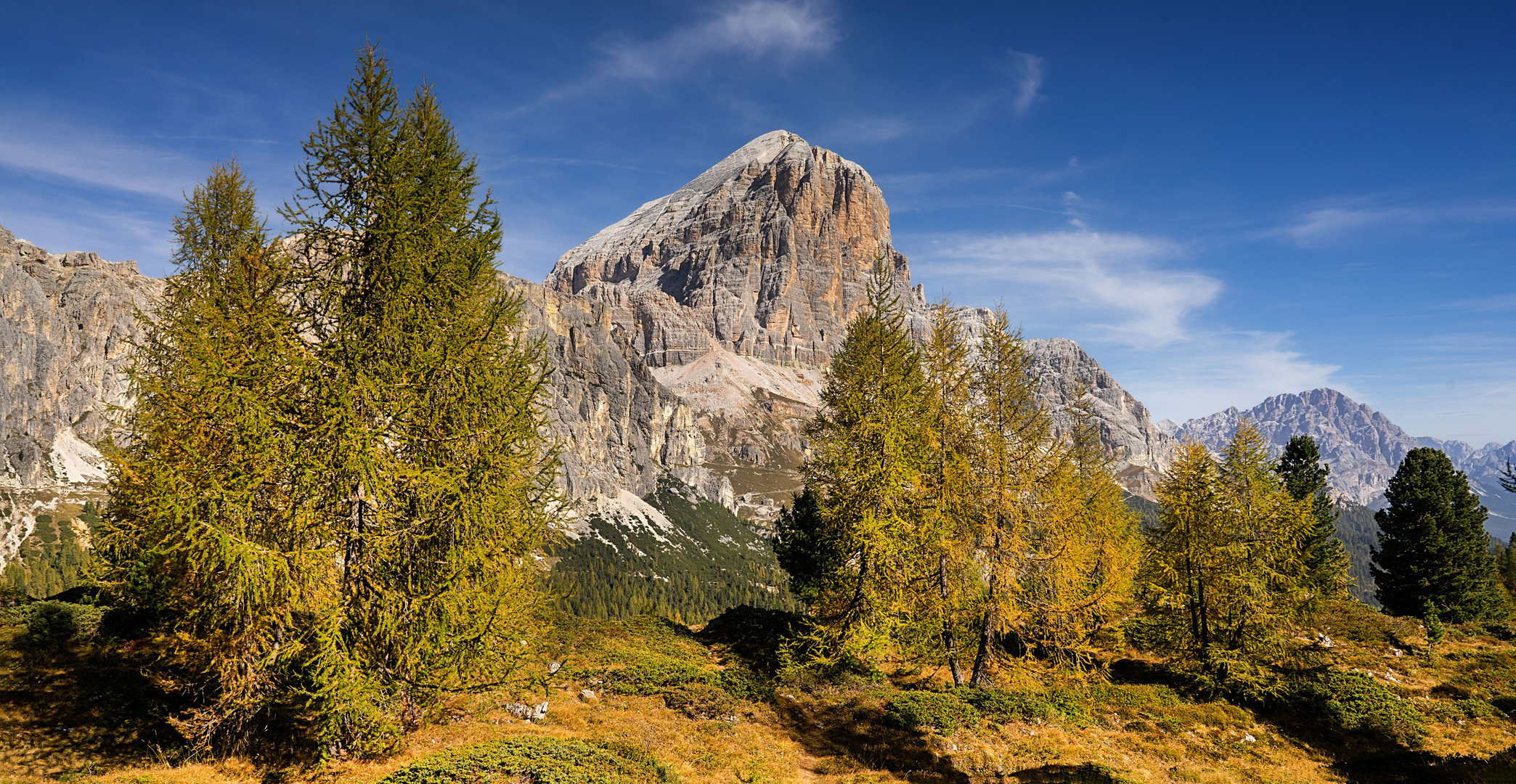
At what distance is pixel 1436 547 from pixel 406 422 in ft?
194

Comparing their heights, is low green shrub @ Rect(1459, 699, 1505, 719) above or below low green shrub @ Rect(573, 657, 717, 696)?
below

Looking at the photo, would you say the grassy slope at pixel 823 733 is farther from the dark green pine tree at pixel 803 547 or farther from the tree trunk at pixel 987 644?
the dark green pine tree at pixel 803 547

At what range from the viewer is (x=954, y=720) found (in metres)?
17.8

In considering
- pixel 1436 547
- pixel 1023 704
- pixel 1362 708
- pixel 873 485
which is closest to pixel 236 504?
pixel 873 485

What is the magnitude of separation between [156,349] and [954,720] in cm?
2632

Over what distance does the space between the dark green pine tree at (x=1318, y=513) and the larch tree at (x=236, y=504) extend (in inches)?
1576

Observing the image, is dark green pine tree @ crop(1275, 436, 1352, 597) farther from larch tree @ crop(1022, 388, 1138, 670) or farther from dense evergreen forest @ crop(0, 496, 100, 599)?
dense evergreen forest @ crop(0, 496, 100, 599)

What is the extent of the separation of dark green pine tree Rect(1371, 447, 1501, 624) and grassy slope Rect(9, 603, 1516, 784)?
19810 millimetres

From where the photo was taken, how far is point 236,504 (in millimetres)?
10250

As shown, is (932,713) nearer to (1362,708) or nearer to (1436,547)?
(1362,708)

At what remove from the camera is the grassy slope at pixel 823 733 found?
1263cm

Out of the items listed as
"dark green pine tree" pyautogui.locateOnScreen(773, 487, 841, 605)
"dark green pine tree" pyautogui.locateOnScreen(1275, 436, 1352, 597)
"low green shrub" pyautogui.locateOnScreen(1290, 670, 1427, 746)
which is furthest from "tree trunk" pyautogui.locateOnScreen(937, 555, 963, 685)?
"dark green pine tree" pyautogui.locateOnScreen(1275, 436, 1352, 597)

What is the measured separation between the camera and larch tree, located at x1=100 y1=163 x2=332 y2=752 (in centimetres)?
1027

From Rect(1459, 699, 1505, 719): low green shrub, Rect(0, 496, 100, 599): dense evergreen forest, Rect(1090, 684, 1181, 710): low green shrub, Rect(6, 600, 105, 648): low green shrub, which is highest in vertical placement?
Rect(6, 600, 105, 648): low green shrub
